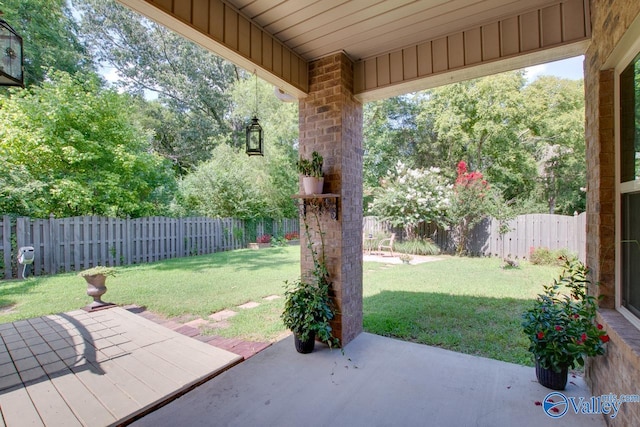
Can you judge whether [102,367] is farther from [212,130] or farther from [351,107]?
[212,130]

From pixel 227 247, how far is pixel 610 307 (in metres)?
9.32

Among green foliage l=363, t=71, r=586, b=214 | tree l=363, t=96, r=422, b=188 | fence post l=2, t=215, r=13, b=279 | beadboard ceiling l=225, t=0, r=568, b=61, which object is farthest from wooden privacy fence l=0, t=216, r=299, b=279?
tree l=363, t=96, r=422, b=188

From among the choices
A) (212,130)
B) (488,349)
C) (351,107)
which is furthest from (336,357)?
(212,130)

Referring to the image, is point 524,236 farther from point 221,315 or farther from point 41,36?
A: point 41,36

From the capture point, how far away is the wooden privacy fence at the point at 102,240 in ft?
18.9

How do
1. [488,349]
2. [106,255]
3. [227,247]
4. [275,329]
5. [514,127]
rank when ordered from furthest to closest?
[514,127]
[227,247]
[106,255]
[275,329]
[488,349]

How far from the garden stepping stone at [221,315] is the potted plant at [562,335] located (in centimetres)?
320

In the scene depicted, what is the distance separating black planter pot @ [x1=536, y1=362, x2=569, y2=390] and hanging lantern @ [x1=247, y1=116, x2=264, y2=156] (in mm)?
3023

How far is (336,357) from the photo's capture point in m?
2.73

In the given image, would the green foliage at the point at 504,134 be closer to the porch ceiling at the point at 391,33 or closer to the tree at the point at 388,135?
the tree at the point at 388,135

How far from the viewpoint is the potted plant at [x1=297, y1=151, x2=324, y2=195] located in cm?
281

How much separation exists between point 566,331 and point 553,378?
397 millimetres

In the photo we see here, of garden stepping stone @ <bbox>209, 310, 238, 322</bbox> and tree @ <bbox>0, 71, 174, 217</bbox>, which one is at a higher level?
tree @ <bbox>0, 71, 174, 217</bbox>

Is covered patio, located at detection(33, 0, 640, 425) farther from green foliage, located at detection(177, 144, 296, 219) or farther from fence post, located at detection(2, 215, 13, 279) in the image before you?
green foliage, located at detection(177, 144, 296, 219)
